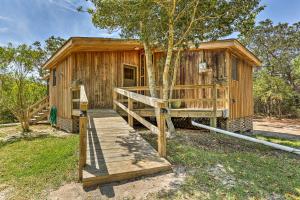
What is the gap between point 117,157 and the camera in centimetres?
389

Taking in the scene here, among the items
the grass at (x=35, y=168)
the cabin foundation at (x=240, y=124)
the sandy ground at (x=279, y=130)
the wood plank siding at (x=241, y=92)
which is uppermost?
the wood plank siding at (x=241, y=92)

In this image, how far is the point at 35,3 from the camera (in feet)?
40.0

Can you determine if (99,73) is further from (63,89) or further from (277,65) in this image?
(277,65)

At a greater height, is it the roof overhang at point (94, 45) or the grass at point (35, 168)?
the roof overhang at point (94, 45)

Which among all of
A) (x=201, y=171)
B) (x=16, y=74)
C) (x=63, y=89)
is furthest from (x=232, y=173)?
(x=16, y=74)

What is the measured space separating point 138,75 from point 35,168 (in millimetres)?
6247

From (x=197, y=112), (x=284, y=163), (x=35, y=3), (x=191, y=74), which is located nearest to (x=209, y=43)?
(x=191, y=74)

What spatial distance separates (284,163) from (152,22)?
186 inches

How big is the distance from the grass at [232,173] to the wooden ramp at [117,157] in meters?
0.54

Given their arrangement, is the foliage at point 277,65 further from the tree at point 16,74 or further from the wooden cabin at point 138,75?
the tree at point 16,74

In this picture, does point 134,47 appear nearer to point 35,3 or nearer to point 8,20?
point 35,3

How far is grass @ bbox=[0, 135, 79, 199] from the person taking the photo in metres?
3.48

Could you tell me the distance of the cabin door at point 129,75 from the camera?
9.37 meters

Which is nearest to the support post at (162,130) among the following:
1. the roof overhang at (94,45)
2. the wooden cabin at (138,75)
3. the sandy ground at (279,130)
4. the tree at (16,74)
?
the wooden cabin at (138,75)
